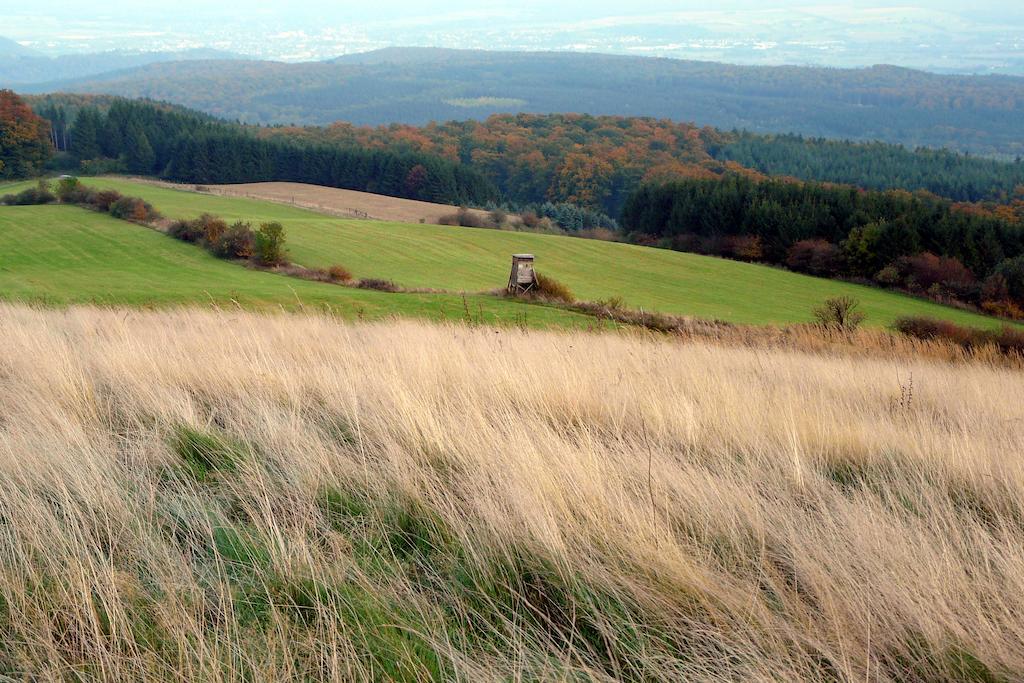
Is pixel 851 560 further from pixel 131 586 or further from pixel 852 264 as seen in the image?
pixel 852 264

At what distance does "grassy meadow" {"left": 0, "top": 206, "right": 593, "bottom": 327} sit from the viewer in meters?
19.7

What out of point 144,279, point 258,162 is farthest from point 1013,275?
point 258,162

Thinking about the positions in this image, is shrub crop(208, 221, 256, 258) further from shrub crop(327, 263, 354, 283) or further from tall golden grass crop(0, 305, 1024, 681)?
tall golden grass crop(0, 305, 1024, 681)

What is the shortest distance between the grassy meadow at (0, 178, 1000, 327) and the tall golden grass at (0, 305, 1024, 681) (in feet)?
104

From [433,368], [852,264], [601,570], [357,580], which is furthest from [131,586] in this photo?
[852,264]

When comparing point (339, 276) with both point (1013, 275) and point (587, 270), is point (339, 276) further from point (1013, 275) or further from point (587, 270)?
point (1013, 275)

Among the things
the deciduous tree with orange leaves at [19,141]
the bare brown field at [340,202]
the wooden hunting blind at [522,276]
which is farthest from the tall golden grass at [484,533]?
the deciduous tree with orange leaves at [19,141]

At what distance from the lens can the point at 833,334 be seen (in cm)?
1495

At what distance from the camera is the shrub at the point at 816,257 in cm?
6066

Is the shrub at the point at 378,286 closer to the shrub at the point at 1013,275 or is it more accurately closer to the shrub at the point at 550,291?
the shrub at the point at 550,291

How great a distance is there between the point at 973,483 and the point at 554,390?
226 cm

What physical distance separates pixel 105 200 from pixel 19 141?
167 ft

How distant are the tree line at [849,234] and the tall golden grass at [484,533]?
169 feet

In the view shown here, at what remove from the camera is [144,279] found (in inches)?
1152
